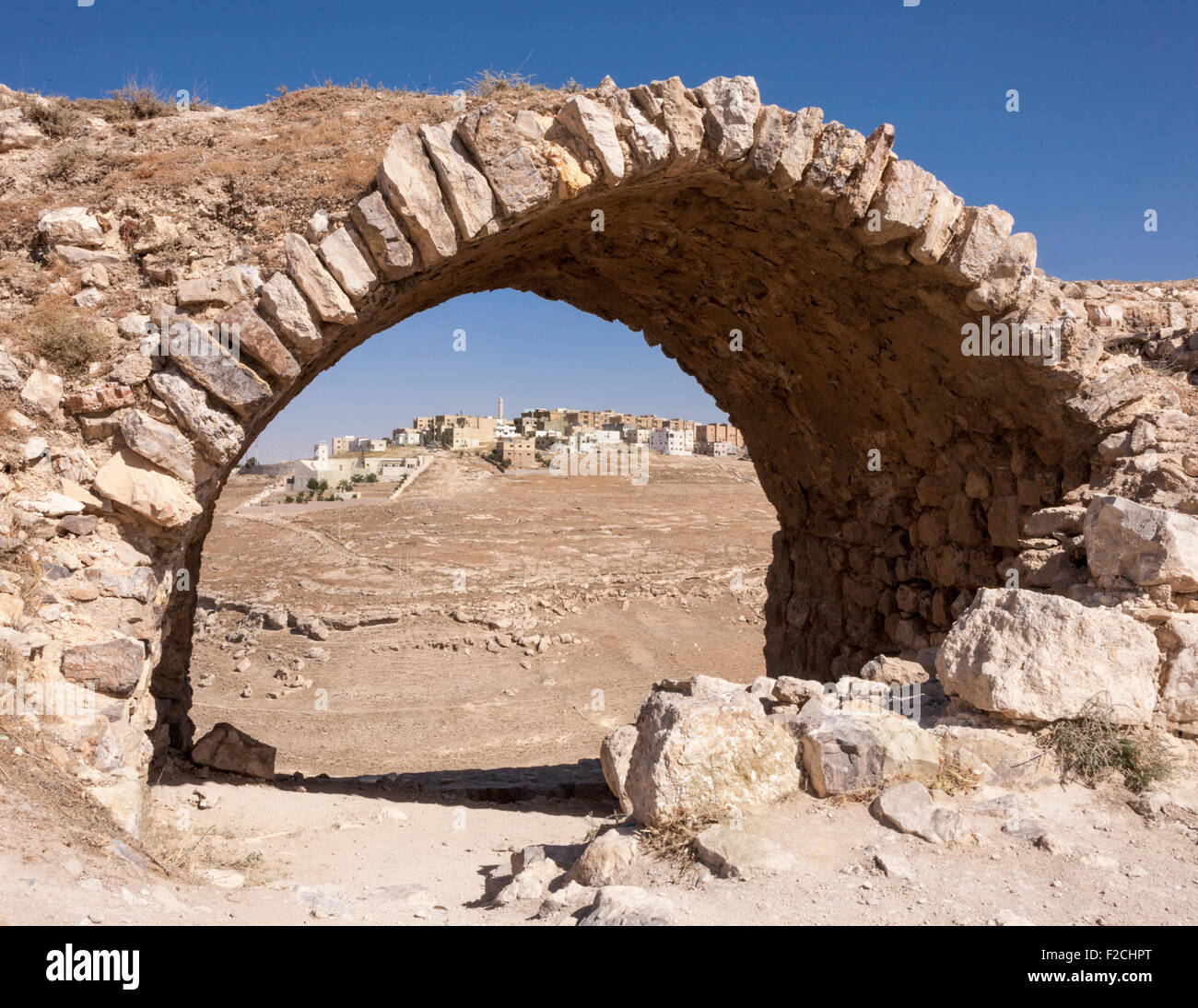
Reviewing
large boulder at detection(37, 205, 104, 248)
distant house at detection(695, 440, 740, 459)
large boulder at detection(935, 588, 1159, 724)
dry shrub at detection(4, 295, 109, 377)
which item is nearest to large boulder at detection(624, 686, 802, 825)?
large boulder at detection(935, 588, 1159, 724)

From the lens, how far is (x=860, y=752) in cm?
336

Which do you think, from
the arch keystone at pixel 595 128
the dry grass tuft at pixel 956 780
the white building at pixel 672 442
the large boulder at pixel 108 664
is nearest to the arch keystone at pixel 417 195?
the arch keystone at pixel 595 128

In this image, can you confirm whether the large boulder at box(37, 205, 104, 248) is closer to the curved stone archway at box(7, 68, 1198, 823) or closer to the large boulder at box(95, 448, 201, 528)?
the curved stone archway at box(7, 68, 1198, 823)

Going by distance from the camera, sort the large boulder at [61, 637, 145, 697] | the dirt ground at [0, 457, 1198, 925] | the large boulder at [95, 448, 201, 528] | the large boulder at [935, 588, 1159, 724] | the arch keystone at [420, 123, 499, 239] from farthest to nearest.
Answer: the arch keystone at [420, 123, 499, 239]
the large boulder at [95, 448, 201, 528]
the large boulder at [61, 637, 145, 697]
the large boulder at [935, 588, 1159, 724]
the dirt ground at [0, 457, 1198, 925]

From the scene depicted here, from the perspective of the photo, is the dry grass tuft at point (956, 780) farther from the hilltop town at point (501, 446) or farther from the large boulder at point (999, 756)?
the hilltop town at point (501, 446)

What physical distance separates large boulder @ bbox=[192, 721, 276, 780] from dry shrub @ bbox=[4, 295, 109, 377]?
3290 millimetres

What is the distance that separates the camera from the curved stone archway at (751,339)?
14.0ft

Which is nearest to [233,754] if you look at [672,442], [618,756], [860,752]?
[618,756]

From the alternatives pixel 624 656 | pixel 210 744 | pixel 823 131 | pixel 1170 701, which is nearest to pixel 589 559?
pixel 624 656

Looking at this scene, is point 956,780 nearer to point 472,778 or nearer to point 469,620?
point 472,778

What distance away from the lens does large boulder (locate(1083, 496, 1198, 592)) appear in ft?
13.0

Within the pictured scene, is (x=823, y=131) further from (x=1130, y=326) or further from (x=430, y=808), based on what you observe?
(x=430, y=808)

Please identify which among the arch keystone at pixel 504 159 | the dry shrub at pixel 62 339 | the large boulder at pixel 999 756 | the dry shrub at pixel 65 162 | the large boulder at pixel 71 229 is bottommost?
the large boulder at pixel 999 756

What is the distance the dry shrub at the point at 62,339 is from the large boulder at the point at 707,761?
3443 mm
